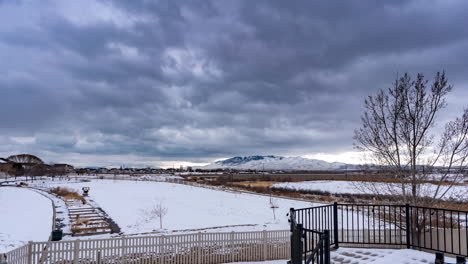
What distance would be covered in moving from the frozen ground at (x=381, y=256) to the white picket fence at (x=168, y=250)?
21.7 feet

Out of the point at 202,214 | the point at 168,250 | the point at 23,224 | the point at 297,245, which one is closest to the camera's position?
the point at 297,245

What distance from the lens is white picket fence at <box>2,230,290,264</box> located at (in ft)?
39.7

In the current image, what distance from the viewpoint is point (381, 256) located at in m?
7.89

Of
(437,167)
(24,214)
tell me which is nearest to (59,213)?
(24,214)

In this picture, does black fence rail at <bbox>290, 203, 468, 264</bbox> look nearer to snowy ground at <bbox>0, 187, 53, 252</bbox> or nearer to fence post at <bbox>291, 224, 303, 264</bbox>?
fence post at <bbox>291, 224, 303, 264</bbox>

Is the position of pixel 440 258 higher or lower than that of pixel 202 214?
higher

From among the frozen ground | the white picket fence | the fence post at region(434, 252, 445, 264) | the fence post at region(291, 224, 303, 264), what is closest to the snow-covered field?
the white picket fence

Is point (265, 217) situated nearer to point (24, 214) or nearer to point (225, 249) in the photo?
point (225, 249)

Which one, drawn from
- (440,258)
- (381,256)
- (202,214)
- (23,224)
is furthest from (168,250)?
(202,214)

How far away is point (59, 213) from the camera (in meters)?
25.3

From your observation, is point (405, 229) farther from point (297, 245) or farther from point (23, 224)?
point (23, 224)

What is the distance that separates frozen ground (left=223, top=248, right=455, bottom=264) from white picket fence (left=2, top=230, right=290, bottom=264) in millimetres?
6627

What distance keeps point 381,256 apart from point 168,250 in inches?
338

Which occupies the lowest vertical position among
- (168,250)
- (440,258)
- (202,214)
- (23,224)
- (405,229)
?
(202,214)
